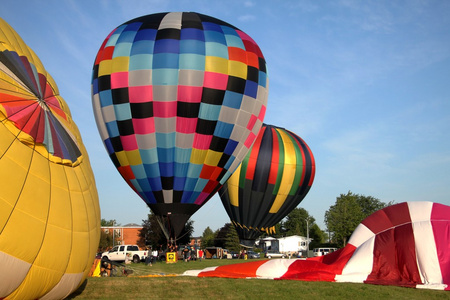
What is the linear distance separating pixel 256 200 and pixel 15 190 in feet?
85.3

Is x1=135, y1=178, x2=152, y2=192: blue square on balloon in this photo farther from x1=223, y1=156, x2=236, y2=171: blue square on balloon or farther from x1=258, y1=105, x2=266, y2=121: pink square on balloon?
x1=258, y1=105, x2=266, y2=121: pink square on balloon

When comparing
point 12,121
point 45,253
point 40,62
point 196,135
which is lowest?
point 45,253

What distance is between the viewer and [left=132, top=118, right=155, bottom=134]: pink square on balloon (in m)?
20.0

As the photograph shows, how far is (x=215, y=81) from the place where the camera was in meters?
20.3

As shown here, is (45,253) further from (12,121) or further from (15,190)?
(12,121)

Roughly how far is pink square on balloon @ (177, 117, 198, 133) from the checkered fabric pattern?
0.04m

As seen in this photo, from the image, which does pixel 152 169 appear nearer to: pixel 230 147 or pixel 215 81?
pixel 230 147

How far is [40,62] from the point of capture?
9258 mm

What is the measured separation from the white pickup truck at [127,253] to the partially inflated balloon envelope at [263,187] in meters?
6.69

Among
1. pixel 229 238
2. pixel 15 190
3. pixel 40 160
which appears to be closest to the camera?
pixel 15 190

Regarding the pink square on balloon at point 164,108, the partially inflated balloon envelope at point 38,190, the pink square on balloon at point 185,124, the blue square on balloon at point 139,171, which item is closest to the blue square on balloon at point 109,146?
the blue square on balloon at point 139,171

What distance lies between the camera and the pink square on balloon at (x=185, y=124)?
20047mm

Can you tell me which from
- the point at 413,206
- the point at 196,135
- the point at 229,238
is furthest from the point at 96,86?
the point at 229,238

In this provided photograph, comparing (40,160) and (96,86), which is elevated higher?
(96,86)
